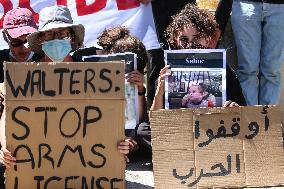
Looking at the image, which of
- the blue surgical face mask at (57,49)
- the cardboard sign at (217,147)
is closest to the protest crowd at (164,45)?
the blue surgical face mask at (57,49)

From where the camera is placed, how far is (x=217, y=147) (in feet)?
10.8

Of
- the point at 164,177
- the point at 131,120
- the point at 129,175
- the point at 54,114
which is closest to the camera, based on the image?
the point at 54,114

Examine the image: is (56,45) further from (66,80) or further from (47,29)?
(66,80)

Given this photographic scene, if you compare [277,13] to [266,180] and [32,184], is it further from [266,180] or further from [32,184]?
[32,184]

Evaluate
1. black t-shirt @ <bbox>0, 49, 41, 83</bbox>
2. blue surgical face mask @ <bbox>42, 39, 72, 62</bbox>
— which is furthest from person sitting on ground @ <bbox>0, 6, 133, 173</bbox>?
black t-shirt @ <bbox>0, 49, 41, 83</bbox>

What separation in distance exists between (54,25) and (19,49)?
0.49m

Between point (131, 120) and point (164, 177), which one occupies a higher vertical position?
point (131, 120)

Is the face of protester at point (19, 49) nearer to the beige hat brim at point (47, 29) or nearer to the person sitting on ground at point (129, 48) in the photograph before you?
the beige hat brim at point (47, 29)

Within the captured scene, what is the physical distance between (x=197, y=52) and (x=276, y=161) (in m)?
0.74

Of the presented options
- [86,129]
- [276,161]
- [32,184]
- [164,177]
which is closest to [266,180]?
[276,161]

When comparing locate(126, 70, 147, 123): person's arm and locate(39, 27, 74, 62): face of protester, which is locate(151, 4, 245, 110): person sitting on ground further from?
locate(39, 27, 74, 62): face of protester

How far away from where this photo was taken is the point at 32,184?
9.86 ft

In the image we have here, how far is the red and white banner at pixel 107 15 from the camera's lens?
450 centimetres

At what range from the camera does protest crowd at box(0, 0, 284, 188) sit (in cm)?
344
